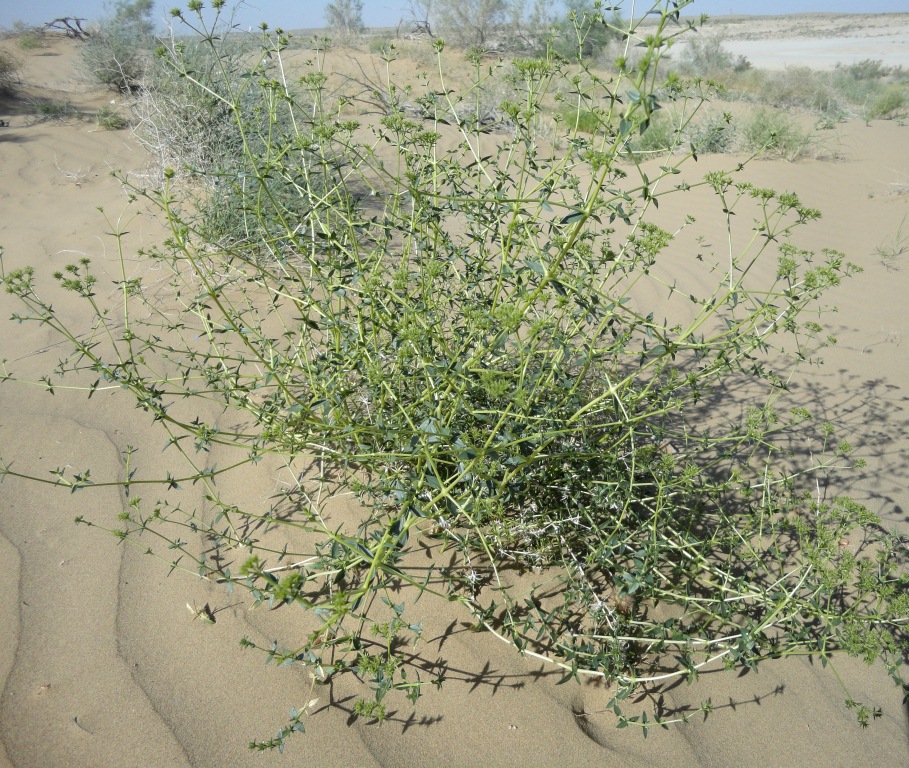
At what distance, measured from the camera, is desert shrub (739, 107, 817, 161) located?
24.5 feet

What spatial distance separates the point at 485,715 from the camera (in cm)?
186

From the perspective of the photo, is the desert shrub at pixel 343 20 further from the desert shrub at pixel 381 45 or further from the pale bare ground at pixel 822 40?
the pale bare ground at pixel 822 40

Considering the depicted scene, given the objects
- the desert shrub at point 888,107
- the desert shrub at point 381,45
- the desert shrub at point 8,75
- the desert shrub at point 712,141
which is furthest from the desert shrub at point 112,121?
the desert shrub at point 888,107

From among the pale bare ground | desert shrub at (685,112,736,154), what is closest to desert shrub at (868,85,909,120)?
desert shrub at (685,112,736,154)

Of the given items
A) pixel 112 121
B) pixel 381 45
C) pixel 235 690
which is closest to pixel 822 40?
pixel 112 121

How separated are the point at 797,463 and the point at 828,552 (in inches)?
40.6

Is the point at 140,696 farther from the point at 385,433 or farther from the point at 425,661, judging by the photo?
the point at 385,433

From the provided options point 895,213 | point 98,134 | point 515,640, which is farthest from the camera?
point 98,134

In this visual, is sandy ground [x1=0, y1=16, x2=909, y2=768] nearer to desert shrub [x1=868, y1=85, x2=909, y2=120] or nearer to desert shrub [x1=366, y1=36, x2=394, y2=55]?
desert shrub [x1=366, y1=36, x2=394, y2=55]

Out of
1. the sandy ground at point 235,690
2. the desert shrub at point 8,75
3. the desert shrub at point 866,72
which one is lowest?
the sandy ground at point 235,690

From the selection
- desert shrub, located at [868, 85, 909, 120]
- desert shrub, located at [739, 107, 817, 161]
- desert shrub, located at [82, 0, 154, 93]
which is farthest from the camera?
desert shrub, located at [868, 85, 909, 120]

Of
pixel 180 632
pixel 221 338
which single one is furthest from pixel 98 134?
pixel 180 632

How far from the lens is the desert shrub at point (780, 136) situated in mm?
7465

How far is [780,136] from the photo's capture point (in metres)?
7.17
